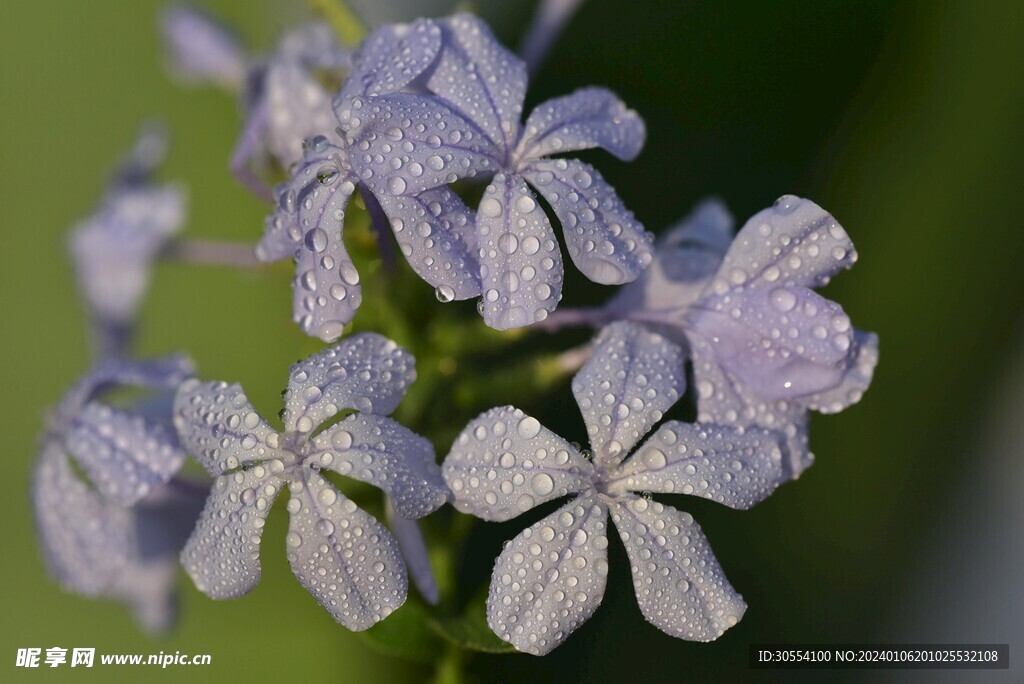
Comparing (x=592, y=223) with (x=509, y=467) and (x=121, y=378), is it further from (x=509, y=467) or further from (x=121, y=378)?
(x=121, y=378)

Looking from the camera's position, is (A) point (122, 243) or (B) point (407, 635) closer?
(B) point (407, 635)

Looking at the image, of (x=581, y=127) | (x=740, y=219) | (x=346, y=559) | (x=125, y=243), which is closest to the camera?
(x=346, y=559)

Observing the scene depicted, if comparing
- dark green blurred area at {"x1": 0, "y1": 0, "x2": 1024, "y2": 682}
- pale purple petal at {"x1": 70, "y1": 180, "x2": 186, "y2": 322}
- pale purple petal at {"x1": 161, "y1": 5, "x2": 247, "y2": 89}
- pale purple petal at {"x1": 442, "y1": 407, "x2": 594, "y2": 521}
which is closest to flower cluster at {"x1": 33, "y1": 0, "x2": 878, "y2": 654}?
pale purple petal at {"x1": 442, "y1": 407, "x2": 594, "y2": 521}

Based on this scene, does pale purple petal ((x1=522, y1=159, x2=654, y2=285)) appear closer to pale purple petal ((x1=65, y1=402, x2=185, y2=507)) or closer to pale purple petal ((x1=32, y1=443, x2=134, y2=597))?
A: pale purple petal ((x1=65, y1=402, x2=185, y2=507))

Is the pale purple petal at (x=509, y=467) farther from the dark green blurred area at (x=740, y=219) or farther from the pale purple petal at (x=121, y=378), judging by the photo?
the dark green blurred area at (x=740, y=219)

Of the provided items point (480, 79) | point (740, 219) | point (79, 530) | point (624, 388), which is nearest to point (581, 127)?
point (480, 79)

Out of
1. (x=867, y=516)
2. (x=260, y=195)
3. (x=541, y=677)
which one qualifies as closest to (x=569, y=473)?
(x=260, y=195)

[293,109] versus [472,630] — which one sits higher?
[293,109]
